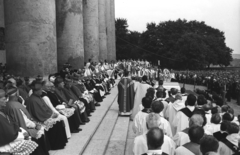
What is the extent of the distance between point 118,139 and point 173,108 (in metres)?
2.18

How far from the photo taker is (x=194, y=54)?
67062 mm

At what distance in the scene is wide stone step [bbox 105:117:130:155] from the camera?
7.04 m

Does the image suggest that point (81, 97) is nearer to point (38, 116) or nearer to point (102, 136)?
point (102, 136)

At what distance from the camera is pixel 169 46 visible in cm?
7056

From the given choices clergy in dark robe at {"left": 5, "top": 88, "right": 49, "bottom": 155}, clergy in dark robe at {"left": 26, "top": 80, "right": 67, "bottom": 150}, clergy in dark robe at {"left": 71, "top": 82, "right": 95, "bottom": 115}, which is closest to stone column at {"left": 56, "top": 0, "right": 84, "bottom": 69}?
clergy in dark robe at {"left": 71, "top": 82, "right": 95, "bottom": 115}

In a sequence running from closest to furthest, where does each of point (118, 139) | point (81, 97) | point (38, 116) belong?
point (38, 116) → point (118, 139) → point (81, 97)

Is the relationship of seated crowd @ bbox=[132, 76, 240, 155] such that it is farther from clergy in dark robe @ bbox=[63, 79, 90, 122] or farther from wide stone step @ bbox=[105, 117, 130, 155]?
clergy in dark robe @ bbox=[63, 79, 90, 122]

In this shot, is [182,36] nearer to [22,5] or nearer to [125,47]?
[125,47]

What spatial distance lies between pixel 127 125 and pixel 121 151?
8.51 ft

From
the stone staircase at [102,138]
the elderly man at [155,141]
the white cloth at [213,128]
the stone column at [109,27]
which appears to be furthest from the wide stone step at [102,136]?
the stone column at [109,27]

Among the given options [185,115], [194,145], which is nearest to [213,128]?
[185,115]

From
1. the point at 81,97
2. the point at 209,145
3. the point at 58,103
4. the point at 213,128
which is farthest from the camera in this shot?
the point at 81,97

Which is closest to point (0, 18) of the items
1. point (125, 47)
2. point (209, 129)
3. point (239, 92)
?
point (209, 129)

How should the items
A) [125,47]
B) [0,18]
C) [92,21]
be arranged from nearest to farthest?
[0,18]
[92,21]
[125,47]
